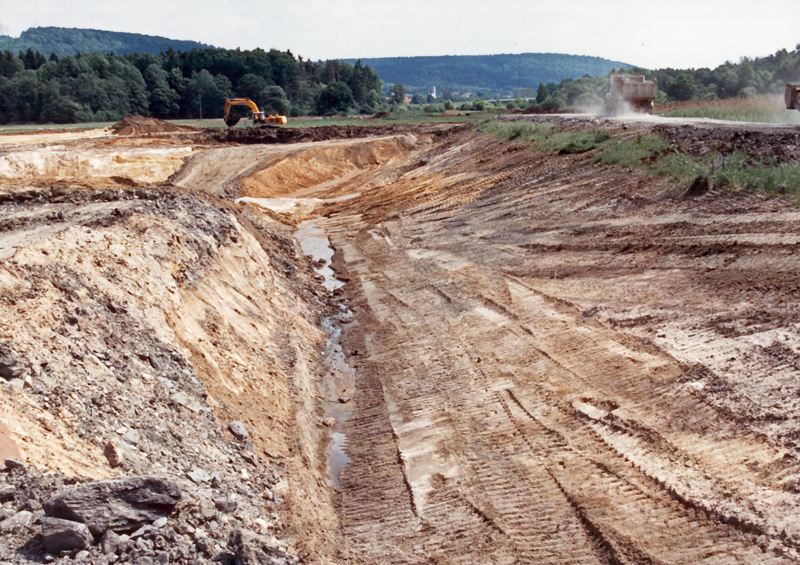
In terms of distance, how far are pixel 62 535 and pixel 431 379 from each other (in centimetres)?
702

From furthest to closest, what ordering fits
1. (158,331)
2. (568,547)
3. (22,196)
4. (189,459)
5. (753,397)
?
1. (22,196)
2. (158,331)
3. (753,397)
4. (189,459)
5. (568,547)

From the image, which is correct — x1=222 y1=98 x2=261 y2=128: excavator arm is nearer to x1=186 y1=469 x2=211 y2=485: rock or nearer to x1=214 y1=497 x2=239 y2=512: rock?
x1=186 y1=469 x2=211 y2=485: rock

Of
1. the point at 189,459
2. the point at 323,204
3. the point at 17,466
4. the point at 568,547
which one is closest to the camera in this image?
the point at 17,466

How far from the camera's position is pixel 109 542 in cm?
496

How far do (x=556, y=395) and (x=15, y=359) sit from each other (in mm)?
6688

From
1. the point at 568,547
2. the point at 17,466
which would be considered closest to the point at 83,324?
the point at 17,466

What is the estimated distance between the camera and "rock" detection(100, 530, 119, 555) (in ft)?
16.1

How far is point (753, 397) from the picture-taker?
798 cm

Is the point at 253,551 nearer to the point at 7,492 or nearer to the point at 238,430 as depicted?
the point at 7,492

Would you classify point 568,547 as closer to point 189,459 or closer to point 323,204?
point 189,459

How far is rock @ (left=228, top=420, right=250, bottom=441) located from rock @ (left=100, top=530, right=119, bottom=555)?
3.45 m

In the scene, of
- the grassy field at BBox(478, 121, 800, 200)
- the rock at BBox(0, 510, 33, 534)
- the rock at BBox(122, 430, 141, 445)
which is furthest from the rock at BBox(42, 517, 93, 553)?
the grassy field at BBox(478, 121, 800, 200)

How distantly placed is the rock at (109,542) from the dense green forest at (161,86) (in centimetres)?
6577

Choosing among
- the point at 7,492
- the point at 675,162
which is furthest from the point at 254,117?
the point at 7,492
